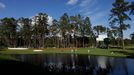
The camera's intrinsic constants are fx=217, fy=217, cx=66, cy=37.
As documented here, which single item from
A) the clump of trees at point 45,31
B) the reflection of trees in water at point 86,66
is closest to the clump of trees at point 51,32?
the clump of trees at point 45,31

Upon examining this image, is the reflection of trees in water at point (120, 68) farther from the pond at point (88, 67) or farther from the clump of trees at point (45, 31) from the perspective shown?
the clump of trees at point (45, 31)

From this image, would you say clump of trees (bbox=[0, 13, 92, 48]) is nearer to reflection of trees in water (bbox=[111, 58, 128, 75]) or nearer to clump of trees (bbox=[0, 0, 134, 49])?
clump of trees (bbox=[0, 0, 134, 49])

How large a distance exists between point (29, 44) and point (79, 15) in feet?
144

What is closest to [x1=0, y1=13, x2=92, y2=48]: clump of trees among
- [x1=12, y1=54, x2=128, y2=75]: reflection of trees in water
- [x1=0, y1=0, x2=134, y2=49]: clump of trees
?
[x1=0, y1=0, x2=134, y2=49]: clump of trees

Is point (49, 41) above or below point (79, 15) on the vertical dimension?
below

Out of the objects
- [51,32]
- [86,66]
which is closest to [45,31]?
[51,32]

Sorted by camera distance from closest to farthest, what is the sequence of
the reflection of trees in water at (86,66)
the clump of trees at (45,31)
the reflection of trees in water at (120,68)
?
the reflection of trees in water at (86,66)
the reflection of trees in water at (120,68)
the clump of trees at (45,31)

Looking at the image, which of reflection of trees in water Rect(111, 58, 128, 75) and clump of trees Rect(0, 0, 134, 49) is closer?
reflection of trees in water Rect(111, 58, 128, 75)

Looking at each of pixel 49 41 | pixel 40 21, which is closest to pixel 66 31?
pixel 40 21

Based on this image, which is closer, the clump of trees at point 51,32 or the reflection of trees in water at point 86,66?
the reflection of trees in water at point 86,66

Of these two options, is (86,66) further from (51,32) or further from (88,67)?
(51,32)

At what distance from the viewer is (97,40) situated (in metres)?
152

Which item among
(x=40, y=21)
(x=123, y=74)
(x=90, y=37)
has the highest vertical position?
(x=40, y=21)

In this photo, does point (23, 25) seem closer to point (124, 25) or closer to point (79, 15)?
point (79, 15)
